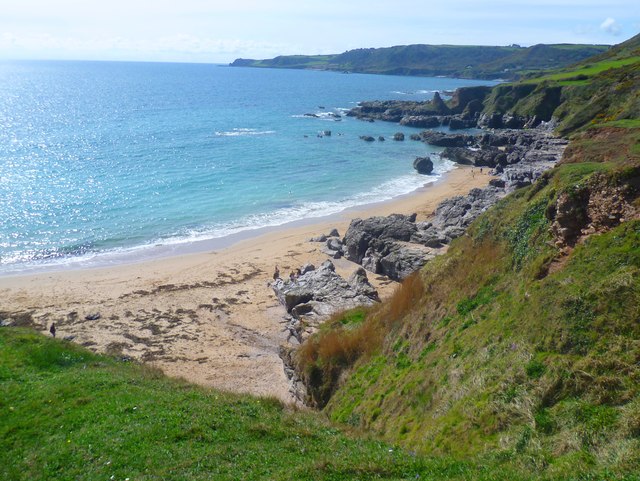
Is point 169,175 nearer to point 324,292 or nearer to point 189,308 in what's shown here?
point 189,308

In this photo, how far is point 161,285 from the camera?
1287 inches

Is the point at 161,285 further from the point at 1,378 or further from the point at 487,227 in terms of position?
the point at 487,227

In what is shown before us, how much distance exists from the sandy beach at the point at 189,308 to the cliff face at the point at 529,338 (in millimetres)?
5969

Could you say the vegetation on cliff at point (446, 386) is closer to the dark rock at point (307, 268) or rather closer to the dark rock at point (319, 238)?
the dark rock at point (307, 268)

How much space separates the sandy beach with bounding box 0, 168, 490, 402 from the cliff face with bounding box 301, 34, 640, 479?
5969mm

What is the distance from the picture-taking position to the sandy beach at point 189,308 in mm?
23844

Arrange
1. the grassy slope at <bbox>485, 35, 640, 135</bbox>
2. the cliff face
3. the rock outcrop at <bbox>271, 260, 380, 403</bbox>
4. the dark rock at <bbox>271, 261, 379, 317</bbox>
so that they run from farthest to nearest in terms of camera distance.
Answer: the grassy slope at <bbox>485, 35, 640, 135</bbox> < the dark rock at <bbox>271, 261, 379, 317</bbox> < the rock outcrop at <bbox>271, 260, 380, 403</bbox> < the cliff face

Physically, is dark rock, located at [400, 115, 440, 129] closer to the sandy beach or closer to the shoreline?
the shoreline

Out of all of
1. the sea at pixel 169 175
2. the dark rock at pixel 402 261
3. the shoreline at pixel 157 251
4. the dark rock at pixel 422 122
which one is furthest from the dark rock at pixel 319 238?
Answer: the dark rock at pixel 422 122

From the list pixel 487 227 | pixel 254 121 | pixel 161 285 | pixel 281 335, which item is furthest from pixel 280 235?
pixel 254 121

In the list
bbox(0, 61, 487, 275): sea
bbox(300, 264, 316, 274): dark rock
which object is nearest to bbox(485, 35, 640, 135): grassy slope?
bbox(0, 61, 487, 275): sea

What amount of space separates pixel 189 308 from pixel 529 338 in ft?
70.6

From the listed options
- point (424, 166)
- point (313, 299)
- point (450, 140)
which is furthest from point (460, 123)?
point (313, 299)

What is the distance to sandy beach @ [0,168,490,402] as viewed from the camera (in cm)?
2384
